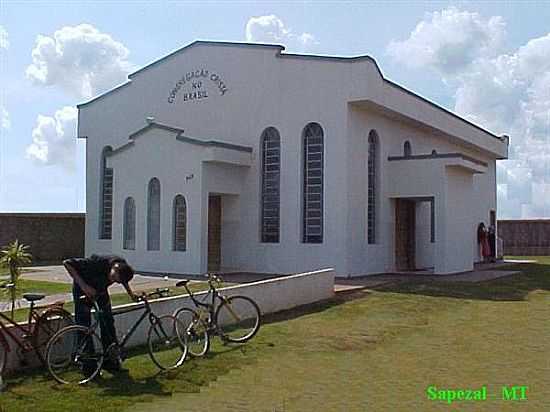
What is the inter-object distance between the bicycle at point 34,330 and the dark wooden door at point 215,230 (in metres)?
13.5

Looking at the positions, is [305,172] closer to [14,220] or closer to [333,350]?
[333,350]

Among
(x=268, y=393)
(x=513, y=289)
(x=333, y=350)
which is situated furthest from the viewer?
(x=513, y=289)

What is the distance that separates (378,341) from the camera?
11.6 meters

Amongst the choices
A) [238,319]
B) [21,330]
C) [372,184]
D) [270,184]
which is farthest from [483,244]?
[21,330]

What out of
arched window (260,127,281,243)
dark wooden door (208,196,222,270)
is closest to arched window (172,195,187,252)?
dark wooden door (208,196,222,270)

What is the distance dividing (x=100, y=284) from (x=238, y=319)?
3.25m

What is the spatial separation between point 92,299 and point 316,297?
7.40 meters

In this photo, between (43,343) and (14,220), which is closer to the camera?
(43,343)

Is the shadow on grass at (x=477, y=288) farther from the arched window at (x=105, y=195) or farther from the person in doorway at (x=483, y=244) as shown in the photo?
the arched window at (x=105, y=195)

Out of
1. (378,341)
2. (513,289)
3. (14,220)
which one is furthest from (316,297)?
(14,220)

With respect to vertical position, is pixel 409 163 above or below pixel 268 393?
above

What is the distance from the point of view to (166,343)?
9.77 metres

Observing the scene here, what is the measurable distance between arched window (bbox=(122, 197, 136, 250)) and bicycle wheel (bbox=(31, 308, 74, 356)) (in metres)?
14.0

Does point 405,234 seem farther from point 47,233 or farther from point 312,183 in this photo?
point 47,233
